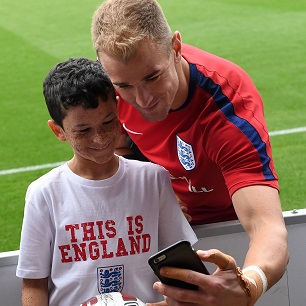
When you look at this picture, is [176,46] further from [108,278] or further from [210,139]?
[108,278]

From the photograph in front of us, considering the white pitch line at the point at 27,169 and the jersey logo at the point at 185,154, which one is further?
the white pitch line at the point at 27,169

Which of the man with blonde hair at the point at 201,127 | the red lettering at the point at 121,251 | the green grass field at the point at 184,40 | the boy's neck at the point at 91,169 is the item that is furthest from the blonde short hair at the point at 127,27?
the green grass field at the point at 184,40

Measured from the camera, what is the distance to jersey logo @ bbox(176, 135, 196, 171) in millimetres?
3641

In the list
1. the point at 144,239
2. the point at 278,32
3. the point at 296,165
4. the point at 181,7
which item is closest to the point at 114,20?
the point at 144,239

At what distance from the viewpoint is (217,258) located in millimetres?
2672

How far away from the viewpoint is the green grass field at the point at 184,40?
24.4 feet

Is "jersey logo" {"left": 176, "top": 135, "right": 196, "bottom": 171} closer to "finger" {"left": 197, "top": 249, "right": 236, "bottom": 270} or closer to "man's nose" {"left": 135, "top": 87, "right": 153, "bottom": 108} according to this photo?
"man's nose" {"left": 135, "top": 87, "right": 153, "bottom": 108}

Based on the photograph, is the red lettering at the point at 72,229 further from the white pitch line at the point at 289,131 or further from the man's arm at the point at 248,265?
the white pitch line at the point at 289,131

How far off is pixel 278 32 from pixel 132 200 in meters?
8.49

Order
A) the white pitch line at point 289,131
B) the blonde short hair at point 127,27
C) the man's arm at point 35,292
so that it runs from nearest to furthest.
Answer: the blonde short hair at point 127,27
the man's arm at point 35,292
the white pitch line at point 289,131

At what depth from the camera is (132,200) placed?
344 centimetres

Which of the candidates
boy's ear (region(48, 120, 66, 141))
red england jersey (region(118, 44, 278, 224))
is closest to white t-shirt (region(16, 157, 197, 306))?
boy's ear (region(48, 120, 66, 141))

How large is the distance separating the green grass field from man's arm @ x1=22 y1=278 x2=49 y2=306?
2.85 meters

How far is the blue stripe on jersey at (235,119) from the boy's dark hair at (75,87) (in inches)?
17.3
